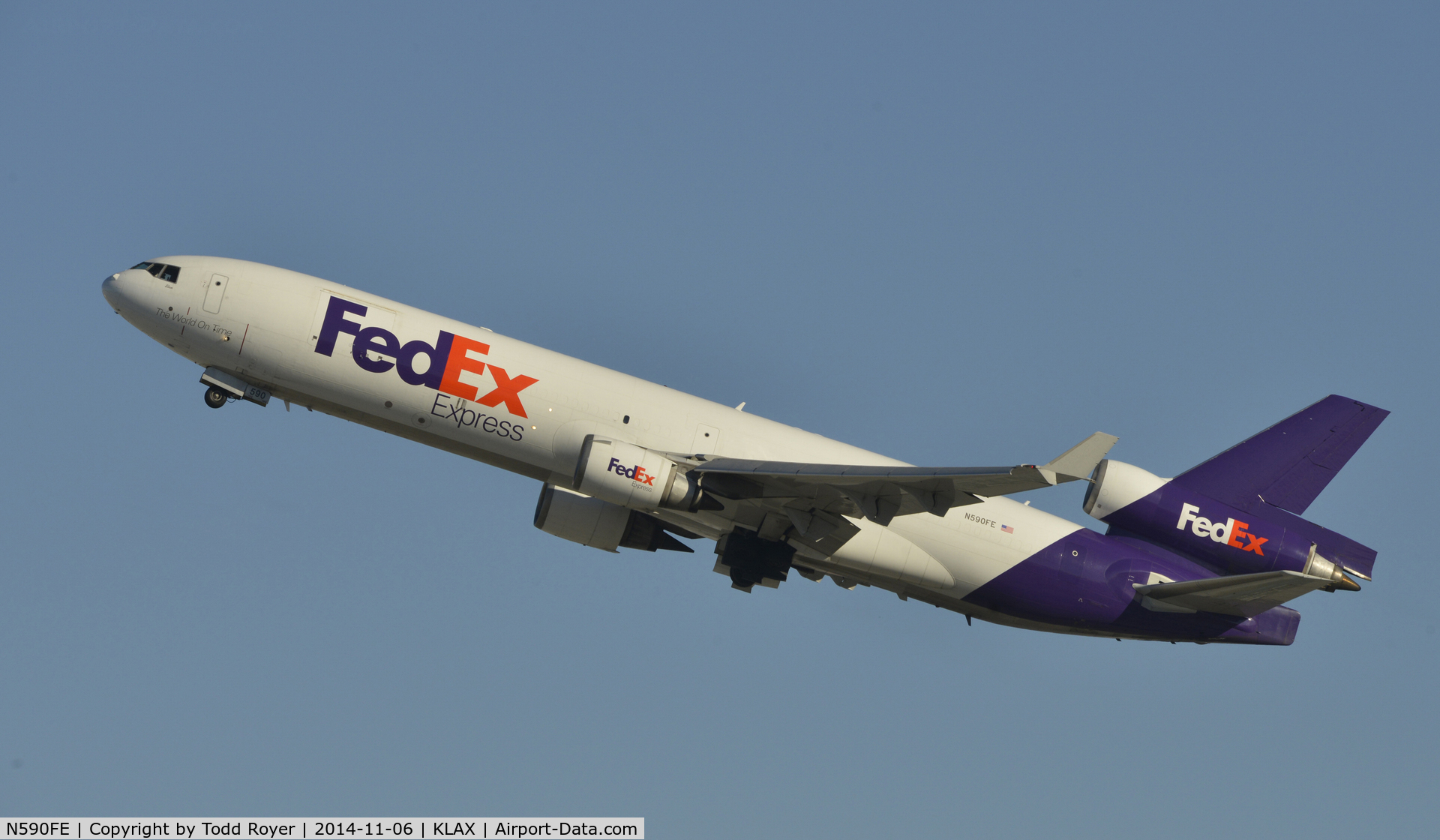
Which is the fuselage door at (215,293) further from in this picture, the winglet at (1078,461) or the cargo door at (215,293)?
the winglet at (1078,461)

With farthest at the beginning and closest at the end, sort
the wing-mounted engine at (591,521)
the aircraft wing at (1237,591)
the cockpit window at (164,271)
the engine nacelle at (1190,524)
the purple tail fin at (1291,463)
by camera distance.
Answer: the purple tail fin at (1291,463) → the engine nacelle at (1190,524) → the wing-mounted engine at (591,521) → the aircraft wing at (1237,591) → the cockpit window at (164,271)

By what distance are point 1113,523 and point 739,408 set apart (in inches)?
479

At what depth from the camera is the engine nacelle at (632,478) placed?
115ft

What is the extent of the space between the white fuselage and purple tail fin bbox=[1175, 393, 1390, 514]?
1098 centimetres

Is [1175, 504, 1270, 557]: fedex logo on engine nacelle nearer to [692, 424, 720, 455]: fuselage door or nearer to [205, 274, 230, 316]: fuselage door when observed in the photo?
[692, 424, 720, 455]: fuselage door

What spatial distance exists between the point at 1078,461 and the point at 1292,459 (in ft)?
53.2

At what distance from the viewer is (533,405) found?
3594 cm

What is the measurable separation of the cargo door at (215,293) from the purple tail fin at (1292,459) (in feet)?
94.5

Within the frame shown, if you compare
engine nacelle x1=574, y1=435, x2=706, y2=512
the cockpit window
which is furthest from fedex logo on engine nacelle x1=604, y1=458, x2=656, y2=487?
the cockpit window

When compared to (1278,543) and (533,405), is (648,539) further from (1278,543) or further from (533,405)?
(1278,543)

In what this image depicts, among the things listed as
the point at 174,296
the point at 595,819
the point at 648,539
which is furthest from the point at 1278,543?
the point at 174,296

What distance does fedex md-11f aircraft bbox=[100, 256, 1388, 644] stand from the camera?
3538cm

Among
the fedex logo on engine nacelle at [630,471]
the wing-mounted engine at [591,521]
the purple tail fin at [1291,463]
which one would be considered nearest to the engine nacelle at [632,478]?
the fedex logo on engine nacelle at [630,471]

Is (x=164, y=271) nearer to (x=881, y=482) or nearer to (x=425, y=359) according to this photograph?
(x=425, y=359)
